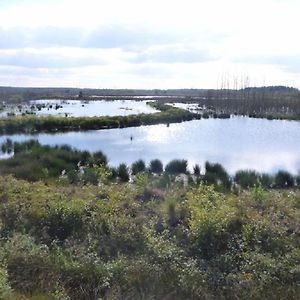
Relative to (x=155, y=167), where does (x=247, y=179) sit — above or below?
above

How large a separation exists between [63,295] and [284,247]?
3.38 meters

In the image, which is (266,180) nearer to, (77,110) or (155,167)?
(155,167)

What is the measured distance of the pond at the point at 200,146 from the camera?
56.3 ft

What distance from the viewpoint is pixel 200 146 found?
21.5 meters

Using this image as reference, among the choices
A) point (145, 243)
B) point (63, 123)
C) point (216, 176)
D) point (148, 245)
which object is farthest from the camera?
point (63, 123)

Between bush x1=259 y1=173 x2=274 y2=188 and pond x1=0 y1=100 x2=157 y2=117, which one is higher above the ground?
pond x1=0 y1=100 x2=157 y2=117

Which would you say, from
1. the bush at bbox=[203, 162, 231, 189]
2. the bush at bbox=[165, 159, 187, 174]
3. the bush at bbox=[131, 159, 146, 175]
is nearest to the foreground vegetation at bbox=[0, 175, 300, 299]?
the bush at bbox=[203, 162, 231, 189]

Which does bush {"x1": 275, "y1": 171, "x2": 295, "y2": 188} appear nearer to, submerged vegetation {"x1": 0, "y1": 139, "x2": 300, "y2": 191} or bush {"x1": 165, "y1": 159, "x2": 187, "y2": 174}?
submerged vegetation {"x1": 0, "y1": 139, "x2": 300, "y2": 191}

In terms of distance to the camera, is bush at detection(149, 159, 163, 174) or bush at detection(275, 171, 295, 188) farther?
bush at detection(149, 159, 163, 174)

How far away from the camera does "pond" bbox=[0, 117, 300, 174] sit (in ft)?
56.3

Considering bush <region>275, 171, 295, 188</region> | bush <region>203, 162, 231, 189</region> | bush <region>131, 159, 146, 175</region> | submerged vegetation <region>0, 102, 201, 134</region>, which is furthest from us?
submerged vegetation <region>0, 102, 201, 134</region>

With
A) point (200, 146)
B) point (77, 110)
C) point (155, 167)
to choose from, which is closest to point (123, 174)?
point (155, 167)

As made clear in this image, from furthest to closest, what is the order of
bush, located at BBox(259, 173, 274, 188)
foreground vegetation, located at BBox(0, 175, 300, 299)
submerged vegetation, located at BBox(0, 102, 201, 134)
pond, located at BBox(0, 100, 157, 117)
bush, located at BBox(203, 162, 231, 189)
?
pond, located at BBox(0, 100, 157, 117) → submerged vegetation, located at BBox(0, 102, 201, 134) → bush, located at BBox(259, 173, 274, 188) → bush, located at BBox(203, 162, 231, 189) → foreground vegetation, located at BBox(0, 175, 300, 299)

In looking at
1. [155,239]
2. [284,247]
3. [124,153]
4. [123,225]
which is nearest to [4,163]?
[124,153]
